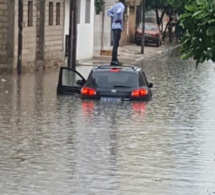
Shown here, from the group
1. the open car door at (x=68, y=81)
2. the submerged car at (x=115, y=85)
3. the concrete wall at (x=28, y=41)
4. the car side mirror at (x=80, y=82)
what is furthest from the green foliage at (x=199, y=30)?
the concrete wall at (x=28, y=41)

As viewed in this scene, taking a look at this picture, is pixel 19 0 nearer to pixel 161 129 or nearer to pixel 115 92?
pixel 115 92

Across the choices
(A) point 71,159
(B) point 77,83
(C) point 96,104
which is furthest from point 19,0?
(A) point 71,159

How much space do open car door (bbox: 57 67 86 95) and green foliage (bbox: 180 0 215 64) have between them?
1668 cm

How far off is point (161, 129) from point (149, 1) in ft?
178

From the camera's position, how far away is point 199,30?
9.11 metres

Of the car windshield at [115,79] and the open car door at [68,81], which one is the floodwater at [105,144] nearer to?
the open car door at [68,81]

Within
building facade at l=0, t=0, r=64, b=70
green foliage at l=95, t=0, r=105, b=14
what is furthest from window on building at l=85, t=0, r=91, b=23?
building facade at l=0, t=0, r=64, b=70

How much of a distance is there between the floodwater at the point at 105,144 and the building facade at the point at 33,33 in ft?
21.0

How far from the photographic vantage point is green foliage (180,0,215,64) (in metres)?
8.87

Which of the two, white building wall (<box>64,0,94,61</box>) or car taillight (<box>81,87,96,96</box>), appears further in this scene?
white building wall (<box>64,0,94,61</box>)

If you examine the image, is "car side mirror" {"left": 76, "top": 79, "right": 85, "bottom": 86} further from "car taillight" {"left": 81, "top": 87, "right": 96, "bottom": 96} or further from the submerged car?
"car taillight" {"left": 81, "top": 87, "right": 96, "bottom": 96}

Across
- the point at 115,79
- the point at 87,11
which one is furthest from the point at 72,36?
the point at 87,11

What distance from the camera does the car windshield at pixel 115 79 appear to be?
968 inches

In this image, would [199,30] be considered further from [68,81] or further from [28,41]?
[28,41]
